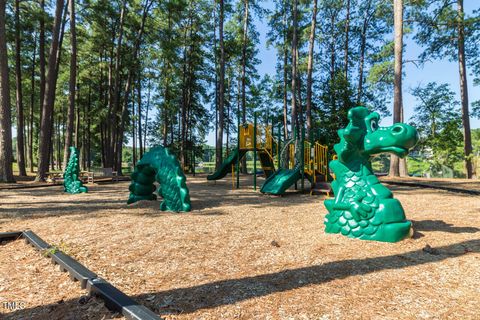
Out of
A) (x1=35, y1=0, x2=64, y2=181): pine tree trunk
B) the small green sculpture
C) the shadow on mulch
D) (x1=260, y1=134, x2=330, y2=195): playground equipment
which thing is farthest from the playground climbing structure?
(x1=35, y1=0, x2=64, y2=181): pine tree trunk

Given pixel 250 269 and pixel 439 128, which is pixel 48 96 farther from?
pixel 439 128

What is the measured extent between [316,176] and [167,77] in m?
17.5

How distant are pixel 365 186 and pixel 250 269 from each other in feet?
6.77

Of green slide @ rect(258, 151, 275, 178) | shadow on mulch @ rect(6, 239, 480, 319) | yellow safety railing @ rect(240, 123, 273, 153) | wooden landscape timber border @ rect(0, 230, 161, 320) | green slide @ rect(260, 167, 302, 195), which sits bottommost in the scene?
shadow on mulch @ rect(6, 239, 480, 319)

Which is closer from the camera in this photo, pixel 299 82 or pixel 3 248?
pixel 3 248

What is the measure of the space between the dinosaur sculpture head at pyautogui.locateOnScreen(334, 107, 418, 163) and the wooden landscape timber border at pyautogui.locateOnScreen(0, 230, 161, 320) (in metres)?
3.12

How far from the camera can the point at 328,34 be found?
23.3m

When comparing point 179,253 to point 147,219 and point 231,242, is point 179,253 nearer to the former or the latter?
point 231,242

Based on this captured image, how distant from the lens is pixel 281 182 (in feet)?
28.7

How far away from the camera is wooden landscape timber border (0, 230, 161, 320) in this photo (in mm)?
1828

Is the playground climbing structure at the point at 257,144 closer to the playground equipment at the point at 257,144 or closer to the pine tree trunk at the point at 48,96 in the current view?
the playground equipment at the point at 257,144

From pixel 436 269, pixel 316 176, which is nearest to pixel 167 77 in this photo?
pixel 316 176

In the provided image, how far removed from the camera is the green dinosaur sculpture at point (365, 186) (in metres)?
3.42

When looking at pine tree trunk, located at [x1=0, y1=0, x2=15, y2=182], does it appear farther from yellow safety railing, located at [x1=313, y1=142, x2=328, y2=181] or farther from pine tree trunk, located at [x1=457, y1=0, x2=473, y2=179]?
pine tree trunk, located at [x1=457, y1=0, x2=473, y2=179]
